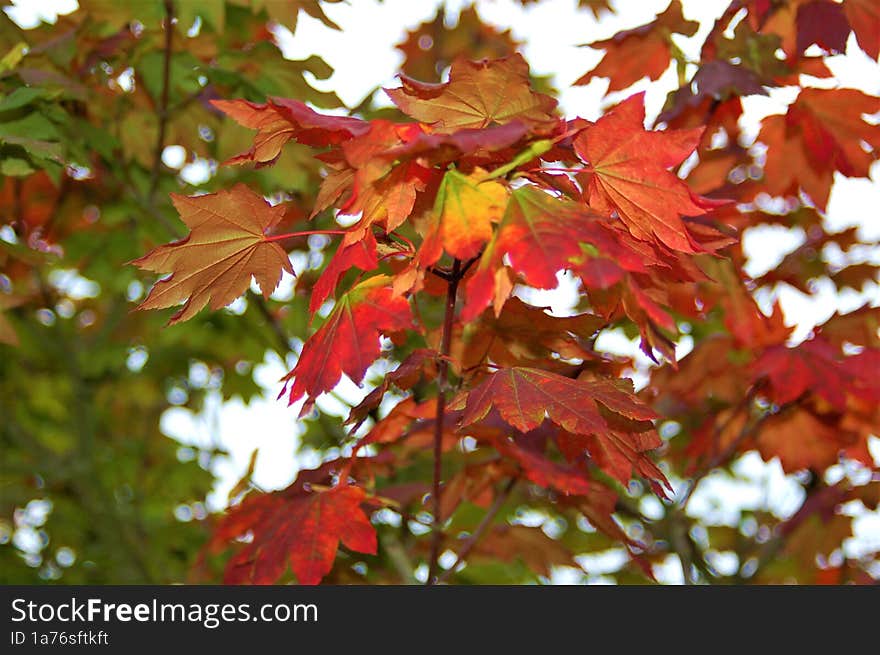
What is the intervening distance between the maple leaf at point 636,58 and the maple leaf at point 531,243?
1.07 meters

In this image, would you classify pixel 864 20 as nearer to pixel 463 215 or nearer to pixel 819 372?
pixel 819 372

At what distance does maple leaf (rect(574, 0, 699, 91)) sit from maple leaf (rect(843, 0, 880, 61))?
35 cm

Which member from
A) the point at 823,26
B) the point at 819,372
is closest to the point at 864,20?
the point at 823,26

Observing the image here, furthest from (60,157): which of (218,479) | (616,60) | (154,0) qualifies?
(218,479)

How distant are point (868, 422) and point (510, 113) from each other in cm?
173

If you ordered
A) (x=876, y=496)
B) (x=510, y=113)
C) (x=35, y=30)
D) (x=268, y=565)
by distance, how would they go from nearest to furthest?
(x=510, y=113) < (x=268, y=565) < (x=35, y=30) < (x=876, y=496)

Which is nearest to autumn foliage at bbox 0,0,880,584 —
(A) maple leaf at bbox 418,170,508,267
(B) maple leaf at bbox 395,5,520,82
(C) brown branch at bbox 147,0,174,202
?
(A) maple leaf at bbox 418,170,508,267

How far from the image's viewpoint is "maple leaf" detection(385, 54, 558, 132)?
1.15 meters

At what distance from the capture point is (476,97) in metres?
1.18

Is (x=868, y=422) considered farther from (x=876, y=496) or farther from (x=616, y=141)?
(x=616, y=141)

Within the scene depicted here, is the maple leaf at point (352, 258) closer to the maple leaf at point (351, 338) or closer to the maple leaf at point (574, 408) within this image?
the maple leaf at point (351, 338)

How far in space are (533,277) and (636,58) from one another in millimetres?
1286

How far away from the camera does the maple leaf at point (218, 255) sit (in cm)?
131

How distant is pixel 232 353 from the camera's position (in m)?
3.69
